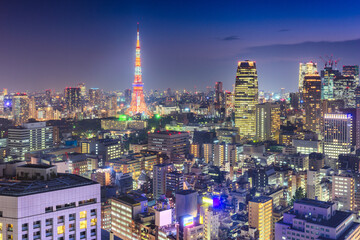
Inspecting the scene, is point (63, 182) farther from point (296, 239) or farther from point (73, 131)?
point (73, 131)

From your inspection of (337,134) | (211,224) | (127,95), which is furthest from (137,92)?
(211,224)

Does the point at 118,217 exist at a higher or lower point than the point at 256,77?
lower

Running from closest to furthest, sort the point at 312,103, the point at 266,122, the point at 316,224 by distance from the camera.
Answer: the point at 316,224
the point at 266,122
the point at 312,103

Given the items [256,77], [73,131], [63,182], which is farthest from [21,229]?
[256,77]

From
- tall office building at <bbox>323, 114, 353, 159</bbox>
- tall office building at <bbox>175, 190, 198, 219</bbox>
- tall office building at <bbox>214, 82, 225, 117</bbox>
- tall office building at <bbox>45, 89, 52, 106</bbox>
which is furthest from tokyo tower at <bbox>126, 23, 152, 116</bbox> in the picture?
tall office building at <bbox>175, 190, 198, 219</bbox>

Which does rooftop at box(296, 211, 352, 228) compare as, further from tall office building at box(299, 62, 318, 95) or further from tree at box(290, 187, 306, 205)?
tall office building at box(299, 62, 318, 95)

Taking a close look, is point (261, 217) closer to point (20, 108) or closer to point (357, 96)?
point (20, 108)

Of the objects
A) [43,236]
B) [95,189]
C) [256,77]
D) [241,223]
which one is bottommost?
[241,223]
